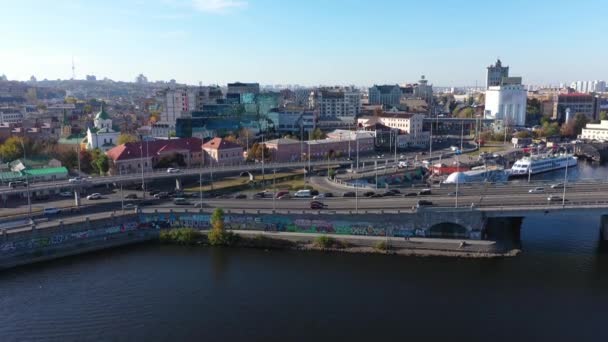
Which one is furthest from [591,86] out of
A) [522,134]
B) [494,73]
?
[522,134]

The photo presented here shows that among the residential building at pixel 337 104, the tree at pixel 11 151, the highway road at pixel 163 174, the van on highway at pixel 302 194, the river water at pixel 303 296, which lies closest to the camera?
the river water at pixel 303 296

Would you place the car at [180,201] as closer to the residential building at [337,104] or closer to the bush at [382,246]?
the bush at [382,246]

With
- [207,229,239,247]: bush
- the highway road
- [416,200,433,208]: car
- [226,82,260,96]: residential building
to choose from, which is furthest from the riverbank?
[226,82,260,96]: residential building

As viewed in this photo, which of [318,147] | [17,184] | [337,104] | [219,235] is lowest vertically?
[219,235]

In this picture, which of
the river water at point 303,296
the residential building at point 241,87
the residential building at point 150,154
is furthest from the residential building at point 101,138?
the residential building at point 241,87

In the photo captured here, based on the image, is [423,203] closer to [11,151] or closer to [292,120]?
[11,151]

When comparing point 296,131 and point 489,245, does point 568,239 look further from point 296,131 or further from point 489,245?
point 296,131
